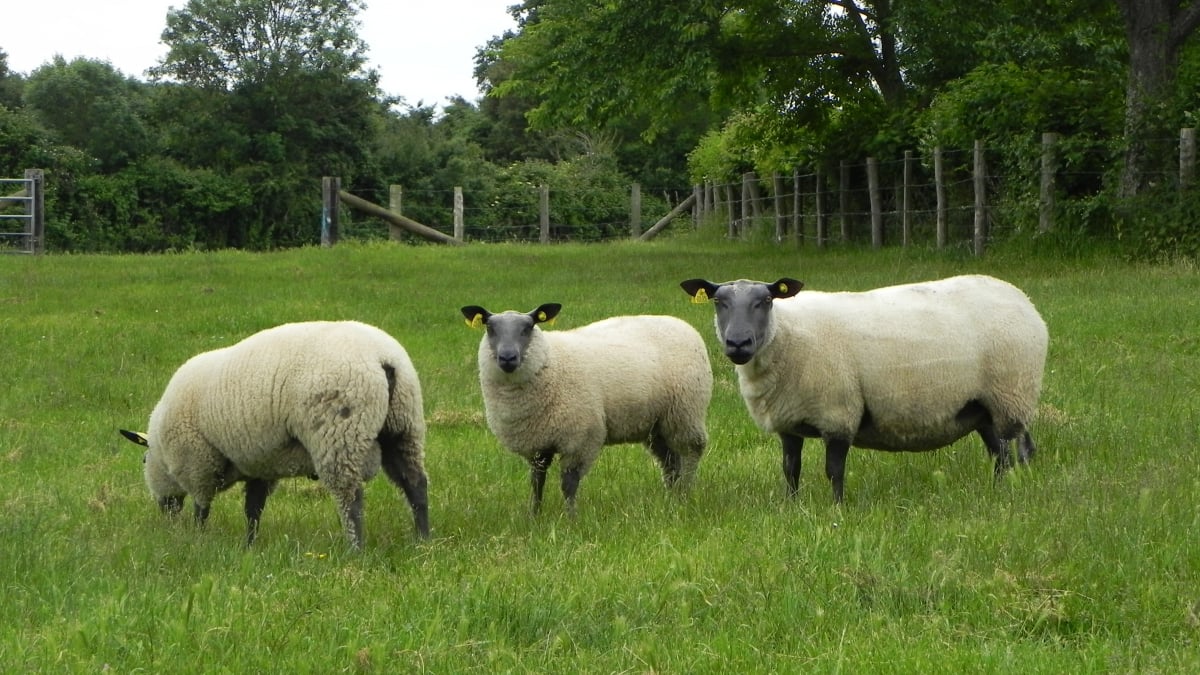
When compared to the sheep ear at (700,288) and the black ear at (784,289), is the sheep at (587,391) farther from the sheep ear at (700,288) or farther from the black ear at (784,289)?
the black ear at (784,289)

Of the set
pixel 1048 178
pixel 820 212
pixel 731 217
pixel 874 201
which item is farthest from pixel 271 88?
pixel 1048 178

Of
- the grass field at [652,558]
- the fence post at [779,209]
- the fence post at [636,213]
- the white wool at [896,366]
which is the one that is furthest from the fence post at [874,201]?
the white wool at [896,366]

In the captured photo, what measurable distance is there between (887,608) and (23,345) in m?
12.3

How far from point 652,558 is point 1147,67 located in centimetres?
1722

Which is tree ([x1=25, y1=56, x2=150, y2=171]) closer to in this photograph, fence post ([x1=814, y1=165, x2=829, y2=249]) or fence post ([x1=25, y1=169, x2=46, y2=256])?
fence post ([x1=25, y1=169, x2=46, y2=256])

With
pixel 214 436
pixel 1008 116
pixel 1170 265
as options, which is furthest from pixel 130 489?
pixel 1008 116

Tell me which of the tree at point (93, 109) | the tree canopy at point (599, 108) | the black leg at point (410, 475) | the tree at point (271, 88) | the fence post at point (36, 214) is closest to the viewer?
the black leg at point (410, 475)

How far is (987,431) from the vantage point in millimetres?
8672

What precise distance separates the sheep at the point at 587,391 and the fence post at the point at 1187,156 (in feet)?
41.2

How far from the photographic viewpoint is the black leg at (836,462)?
7938 millimetres

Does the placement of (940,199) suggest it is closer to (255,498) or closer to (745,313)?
(745,313)

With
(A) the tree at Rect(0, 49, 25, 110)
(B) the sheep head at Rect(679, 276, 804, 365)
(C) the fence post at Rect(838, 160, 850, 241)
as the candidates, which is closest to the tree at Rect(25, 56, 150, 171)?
(A) the tree at Rect(0, 49, 25, 110)

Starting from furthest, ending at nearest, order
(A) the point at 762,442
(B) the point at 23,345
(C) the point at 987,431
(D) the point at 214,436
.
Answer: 1. (B) the point at 23,345
2. (A) the point at 762,442
3. (C) the point at 987,431
4. (D) the point at 214,436

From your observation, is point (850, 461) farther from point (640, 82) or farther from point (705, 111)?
point (705, 111)
